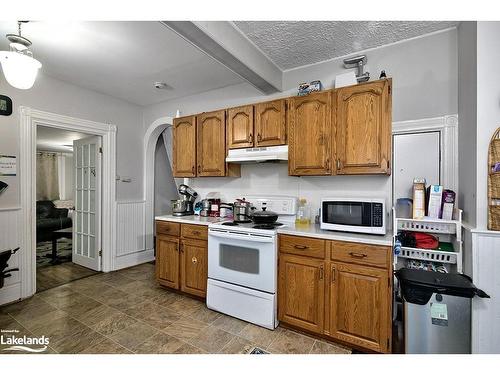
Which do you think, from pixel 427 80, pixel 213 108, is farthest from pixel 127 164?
pixel 427 80

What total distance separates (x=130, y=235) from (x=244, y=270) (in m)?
2.41

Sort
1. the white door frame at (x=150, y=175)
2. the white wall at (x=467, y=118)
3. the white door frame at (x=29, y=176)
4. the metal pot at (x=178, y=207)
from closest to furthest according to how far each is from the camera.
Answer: the white wall at (x=467, y=118) → the white door frame at (x=29, y=176) → the metal pot at (x=178, y=207) → the white door frame at (x=150, y=175)

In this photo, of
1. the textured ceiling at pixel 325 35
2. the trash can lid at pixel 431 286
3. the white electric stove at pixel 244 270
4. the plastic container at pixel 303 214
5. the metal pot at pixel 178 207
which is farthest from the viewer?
the metal pot at pixel 178 207

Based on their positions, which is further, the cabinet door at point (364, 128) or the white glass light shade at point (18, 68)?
the cabinet door at point (364, 128)

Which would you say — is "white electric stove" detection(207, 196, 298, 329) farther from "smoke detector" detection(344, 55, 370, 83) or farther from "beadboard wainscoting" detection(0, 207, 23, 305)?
"beadboard wainscoting" detection(0, 207, 23, 305)

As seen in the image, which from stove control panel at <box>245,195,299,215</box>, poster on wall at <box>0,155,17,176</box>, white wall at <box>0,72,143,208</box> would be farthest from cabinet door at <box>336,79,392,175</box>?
poster on wall at <box>0,155,17,176</box>

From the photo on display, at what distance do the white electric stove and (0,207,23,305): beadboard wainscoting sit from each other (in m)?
2.16

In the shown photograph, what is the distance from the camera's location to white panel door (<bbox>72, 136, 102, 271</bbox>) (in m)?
3.52

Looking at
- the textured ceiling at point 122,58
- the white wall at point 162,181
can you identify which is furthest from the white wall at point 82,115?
the white wall at point 162,181

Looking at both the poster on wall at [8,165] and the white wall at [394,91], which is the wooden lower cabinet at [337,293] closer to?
the white wall at [394,91]

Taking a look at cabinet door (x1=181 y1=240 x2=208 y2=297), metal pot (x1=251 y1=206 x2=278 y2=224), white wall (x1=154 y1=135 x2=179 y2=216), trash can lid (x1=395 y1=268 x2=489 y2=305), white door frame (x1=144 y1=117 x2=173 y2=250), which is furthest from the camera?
white wall (x1=154 y1=135 x2=179 y2=216)

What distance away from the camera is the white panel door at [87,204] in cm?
352

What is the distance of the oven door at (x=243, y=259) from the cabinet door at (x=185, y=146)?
1050 mm

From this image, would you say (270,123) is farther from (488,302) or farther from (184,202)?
(488,302)
